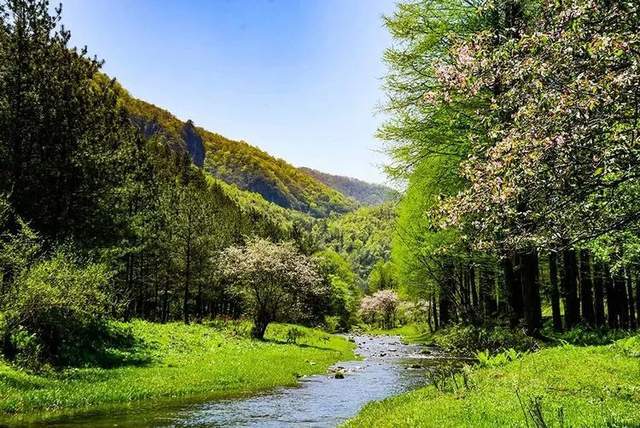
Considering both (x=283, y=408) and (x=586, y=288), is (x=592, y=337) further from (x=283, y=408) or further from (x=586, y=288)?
(x=283, y=408)

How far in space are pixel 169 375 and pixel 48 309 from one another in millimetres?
6520

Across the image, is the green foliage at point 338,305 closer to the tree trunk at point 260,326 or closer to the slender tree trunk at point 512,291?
the tree trunk at point 260,326

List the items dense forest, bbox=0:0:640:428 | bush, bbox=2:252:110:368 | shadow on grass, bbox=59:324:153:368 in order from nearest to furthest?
dense forest, bbox=0:0:640:428 < bush, bbox=2:252:110:368 < shadow on grass, bbox=59:324:153:368

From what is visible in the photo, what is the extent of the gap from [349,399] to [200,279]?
141 feet

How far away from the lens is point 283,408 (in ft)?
65.0

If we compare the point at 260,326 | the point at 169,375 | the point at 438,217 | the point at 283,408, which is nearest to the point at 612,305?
the point at 260,326

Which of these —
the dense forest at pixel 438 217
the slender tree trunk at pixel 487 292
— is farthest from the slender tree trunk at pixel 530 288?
the slender tree trunk at pixel 487 292

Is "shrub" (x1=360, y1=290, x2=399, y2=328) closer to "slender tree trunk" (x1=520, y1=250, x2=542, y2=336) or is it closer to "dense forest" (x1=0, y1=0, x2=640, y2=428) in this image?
"dense forest" (x1=0, y1=0, x2=640, y2=428)

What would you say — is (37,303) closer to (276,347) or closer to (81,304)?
(81,304)

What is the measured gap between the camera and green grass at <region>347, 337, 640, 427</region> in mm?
10352

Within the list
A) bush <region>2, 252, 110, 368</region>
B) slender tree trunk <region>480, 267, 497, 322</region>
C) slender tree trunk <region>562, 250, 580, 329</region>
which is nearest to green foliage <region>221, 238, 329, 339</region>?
slender tree trunk <region>480, 267, 497, 322</region>

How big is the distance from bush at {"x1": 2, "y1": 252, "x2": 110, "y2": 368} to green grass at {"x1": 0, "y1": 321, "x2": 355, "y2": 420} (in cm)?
143

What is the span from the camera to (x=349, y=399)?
72.5 feet

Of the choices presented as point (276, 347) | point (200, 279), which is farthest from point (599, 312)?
point (200, 279)
